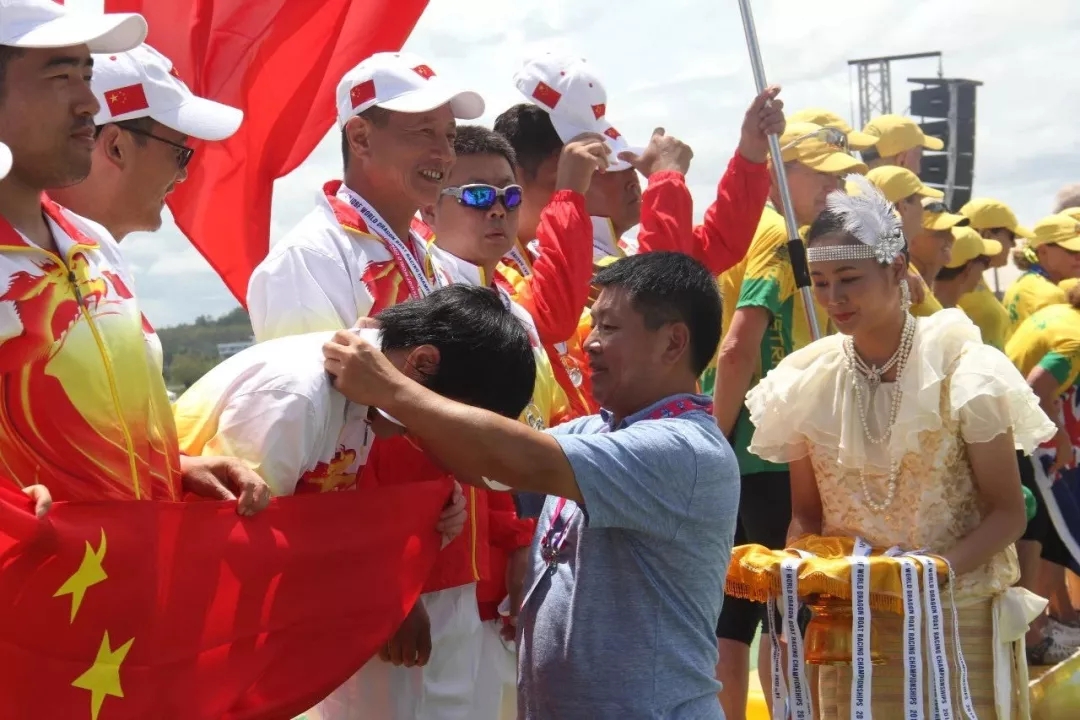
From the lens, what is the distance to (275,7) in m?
4.21

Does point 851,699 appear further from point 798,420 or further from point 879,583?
point 798,420

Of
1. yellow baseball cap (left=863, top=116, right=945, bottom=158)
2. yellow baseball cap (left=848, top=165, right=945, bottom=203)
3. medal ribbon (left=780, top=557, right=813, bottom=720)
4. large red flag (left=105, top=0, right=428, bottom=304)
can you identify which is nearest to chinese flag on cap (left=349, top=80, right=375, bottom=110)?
large red flag (left=105, top=0, right=428, bottom=304)

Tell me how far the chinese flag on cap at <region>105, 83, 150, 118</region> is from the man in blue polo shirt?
0.78 m

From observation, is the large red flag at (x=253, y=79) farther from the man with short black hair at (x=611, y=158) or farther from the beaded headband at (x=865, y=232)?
the beaded headband at (x=865, y=232)

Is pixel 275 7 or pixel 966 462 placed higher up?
pixel 275 7

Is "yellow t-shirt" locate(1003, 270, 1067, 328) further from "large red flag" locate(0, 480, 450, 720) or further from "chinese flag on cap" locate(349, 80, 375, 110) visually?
"large red flag" locate(0, 480, 450, 720)

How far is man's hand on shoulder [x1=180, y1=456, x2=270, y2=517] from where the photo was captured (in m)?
2.71

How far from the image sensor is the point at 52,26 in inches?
99.3

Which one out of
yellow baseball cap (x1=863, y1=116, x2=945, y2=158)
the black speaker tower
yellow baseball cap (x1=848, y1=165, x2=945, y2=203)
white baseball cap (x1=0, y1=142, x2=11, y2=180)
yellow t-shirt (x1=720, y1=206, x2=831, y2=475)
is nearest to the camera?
white baseball cap (x1=0, y1=142, x2=11, y2=180)

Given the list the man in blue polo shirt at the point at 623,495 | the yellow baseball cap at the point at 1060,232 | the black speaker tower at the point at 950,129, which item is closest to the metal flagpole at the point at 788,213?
the man in blue polo shirt at the point at 623,495

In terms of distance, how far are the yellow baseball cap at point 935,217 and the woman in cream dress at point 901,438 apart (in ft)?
9.43

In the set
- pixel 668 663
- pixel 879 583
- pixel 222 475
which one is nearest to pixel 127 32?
pixel 222 475

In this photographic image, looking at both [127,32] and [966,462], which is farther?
[966,462]

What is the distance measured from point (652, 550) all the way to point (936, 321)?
186 centimetres
